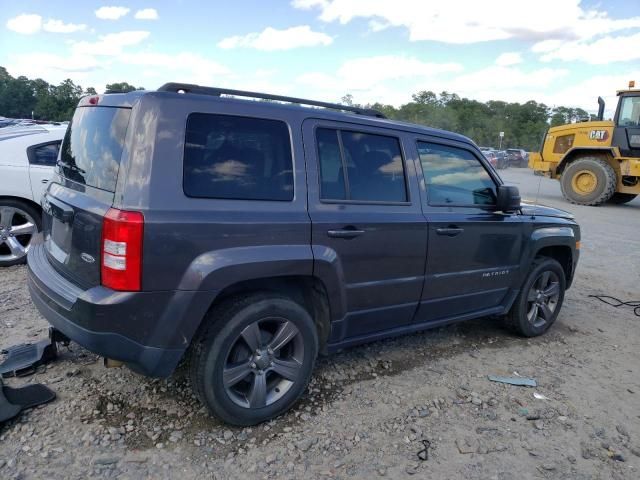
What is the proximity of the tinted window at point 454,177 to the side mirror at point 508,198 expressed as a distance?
0.12m

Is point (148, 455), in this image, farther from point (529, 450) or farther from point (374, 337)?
point (529, 450)

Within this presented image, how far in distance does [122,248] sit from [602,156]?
53.0 feet

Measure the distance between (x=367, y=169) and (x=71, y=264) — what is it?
190cm

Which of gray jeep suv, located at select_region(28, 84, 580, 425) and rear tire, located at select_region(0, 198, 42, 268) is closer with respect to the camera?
gray jeep suv, located at select_region(28, 84, 580, 425)

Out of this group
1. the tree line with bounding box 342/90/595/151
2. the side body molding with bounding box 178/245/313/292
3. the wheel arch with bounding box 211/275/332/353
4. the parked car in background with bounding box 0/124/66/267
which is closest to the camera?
the side body molding with bounding box 178/245/313/292

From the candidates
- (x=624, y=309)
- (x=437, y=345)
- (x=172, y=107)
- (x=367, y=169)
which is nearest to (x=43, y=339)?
(x=172, y=107)

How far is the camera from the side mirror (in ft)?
13.0

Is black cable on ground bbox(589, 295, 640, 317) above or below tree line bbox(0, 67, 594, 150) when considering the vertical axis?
below

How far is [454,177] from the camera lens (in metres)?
3.92

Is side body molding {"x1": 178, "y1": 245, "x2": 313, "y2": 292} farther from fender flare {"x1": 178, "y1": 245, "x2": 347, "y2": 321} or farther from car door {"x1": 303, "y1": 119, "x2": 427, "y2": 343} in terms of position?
car door {"x1": 303, "y1": 119, "x2": 427, "y2": 343}

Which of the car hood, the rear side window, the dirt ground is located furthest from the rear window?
the car hood

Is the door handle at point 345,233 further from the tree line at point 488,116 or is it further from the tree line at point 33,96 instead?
the tree line at point 33,96

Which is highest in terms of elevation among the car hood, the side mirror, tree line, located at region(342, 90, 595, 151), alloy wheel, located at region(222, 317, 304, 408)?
tree line, located at region(342, 90, 595, 151)

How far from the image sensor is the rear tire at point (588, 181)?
14.7 meters
